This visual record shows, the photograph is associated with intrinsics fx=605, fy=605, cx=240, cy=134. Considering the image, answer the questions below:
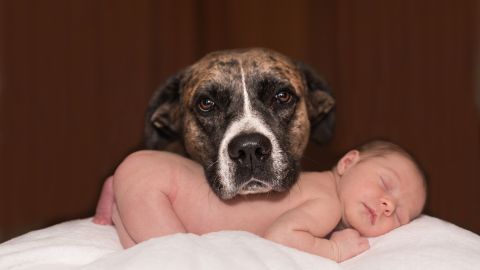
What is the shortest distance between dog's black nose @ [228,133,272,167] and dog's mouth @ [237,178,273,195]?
0.06 m

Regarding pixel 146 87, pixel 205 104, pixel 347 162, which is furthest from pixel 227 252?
pixel 146 87

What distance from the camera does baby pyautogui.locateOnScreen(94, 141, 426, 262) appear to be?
6.49 feet

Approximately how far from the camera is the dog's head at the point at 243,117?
2137 mm

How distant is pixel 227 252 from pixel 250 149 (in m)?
0.56

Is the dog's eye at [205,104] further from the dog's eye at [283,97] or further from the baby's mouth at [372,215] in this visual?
the baby's mouth at [372,215]

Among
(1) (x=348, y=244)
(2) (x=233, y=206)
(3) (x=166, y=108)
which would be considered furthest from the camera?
(3) (x=166, y=108)

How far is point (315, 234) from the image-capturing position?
6.52 feet

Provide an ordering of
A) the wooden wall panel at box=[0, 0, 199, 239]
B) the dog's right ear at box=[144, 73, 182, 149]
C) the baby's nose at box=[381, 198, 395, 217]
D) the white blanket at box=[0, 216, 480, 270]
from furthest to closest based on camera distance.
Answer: the wooden wall panel at box=[0, 0, 199, 239], the dog's right ear at box=[144, 73, 182, 149], the baby's nose at box=[381, 198, 395, 217], the white blanket at box=[0, 216, 480, 270]

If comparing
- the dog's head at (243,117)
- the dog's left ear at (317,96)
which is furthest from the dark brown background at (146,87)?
the dog's head at (243,117)

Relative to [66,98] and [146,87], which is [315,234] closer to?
[66,98]

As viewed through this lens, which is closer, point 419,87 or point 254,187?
point 254,187

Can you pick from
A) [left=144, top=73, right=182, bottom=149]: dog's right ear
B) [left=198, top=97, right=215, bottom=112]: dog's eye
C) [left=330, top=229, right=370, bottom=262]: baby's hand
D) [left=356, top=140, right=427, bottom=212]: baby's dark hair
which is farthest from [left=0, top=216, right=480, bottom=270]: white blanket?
[left=144, top=73, right=182, bottom=149]: dog's right ear

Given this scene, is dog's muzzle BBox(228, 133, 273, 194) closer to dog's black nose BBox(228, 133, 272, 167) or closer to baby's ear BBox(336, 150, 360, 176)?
dog's black nose BBox(228, 133, 272, 167)

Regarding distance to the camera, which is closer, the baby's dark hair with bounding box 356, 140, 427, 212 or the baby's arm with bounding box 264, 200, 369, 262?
the baby's arm with bounding box 264, 200, 369, 262
